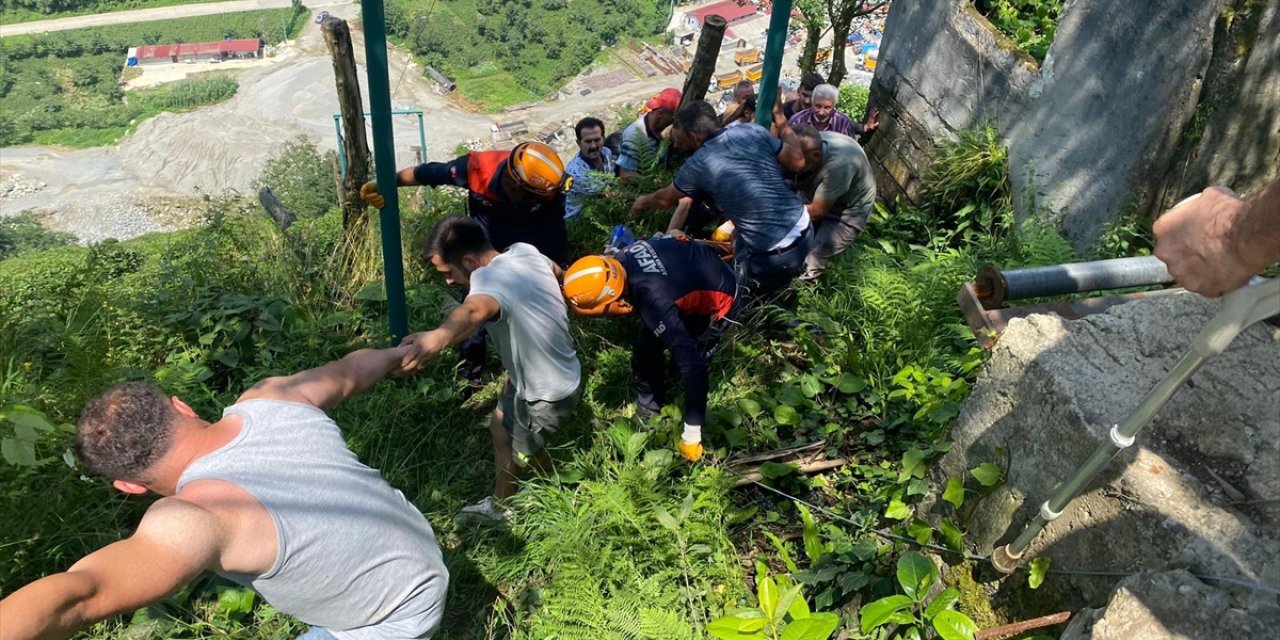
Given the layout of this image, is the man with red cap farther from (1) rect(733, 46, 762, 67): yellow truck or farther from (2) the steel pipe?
(1) rect(733, 46, 762, 67): yellow truck

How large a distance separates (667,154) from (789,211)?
1.99 metres

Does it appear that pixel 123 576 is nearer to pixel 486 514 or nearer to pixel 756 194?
pixel 486 514

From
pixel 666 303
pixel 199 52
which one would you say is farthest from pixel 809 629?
pixel 199 52

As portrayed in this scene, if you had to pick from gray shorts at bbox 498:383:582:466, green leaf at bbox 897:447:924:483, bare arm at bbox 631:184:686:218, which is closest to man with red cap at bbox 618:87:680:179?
bare arm at bbox 631:184:686:218

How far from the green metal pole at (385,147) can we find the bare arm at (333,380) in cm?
138

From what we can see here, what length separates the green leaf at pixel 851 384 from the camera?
361cm

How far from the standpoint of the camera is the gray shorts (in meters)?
3.65

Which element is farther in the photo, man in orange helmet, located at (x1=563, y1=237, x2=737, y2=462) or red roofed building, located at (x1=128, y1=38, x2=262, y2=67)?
red roofed building, located at (x1=128, y1=38, x2=262, y2=67)

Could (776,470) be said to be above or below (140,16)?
above

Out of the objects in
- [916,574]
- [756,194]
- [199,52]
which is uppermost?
[916,574]

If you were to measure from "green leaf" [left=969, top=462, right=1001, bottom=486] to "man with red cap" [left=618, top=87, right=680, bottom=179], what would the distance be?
4.17m

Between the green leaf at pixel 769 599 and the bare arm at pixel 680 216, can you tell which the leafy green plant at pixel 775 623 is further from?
the bare arm at pixel 680 216

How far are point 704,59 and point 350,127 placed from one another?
3.07m

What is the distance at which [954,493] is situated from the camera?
2410mm
